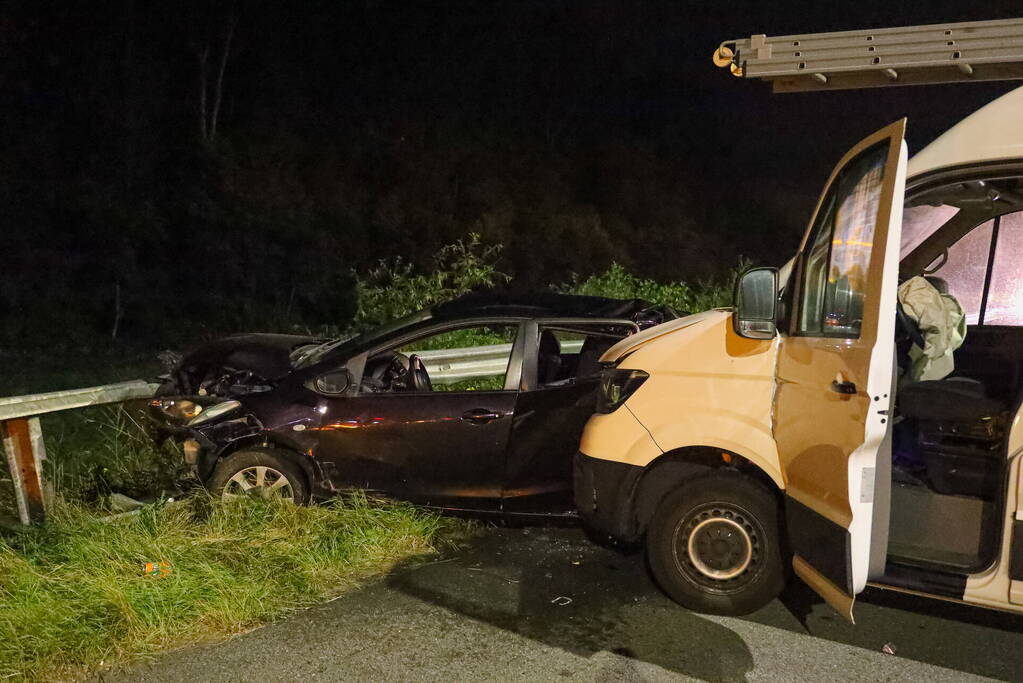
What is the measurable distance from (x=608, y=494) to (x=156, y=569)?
230 cm

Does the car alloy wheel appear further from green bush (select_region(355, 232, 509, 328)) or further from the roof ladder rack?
green bush (select_region(355, 232, 509, 328))

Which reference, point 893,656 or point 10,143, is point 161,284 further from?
point 893,656

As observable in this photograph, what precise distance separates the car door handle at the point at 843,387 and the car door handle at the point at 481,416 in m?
2.25

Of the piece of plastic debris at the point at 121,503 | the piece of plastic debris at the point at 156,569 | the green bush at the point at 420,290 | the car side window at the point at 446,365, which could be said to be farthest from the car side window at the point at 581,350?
the green bush at the point at 420,290

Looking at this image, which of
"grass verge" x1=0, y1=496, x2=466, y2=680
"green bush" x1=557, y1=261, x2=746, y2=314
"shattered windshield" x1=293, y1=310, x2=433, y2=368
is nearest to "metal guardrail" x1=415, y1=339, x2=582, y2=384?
"shattered windshield" x1=293, y1=310, x2=433, y2=368

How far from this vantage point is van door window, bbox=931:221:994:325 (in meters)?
6.09

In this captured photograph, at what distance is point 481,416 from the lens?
5676mm

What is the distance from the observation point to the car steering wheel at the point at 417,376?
6.04 metres

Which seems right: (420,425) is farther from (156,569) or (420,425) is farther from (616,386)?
(156,569)

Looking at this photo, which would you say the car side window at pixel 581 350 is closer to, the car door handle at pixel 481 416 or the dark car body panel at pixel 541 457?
the dark car body panel at pixel 541 457

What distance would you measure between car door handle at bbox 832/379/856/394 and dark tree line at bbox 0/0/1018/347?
13565 millimetres

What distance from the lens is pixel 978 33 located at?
4.14 metres

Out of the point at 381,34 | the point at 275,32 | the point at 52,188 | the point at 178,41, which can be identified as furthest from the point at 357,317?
the point at 381,34

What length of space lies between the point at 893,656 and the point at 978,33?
2705 millimetres
